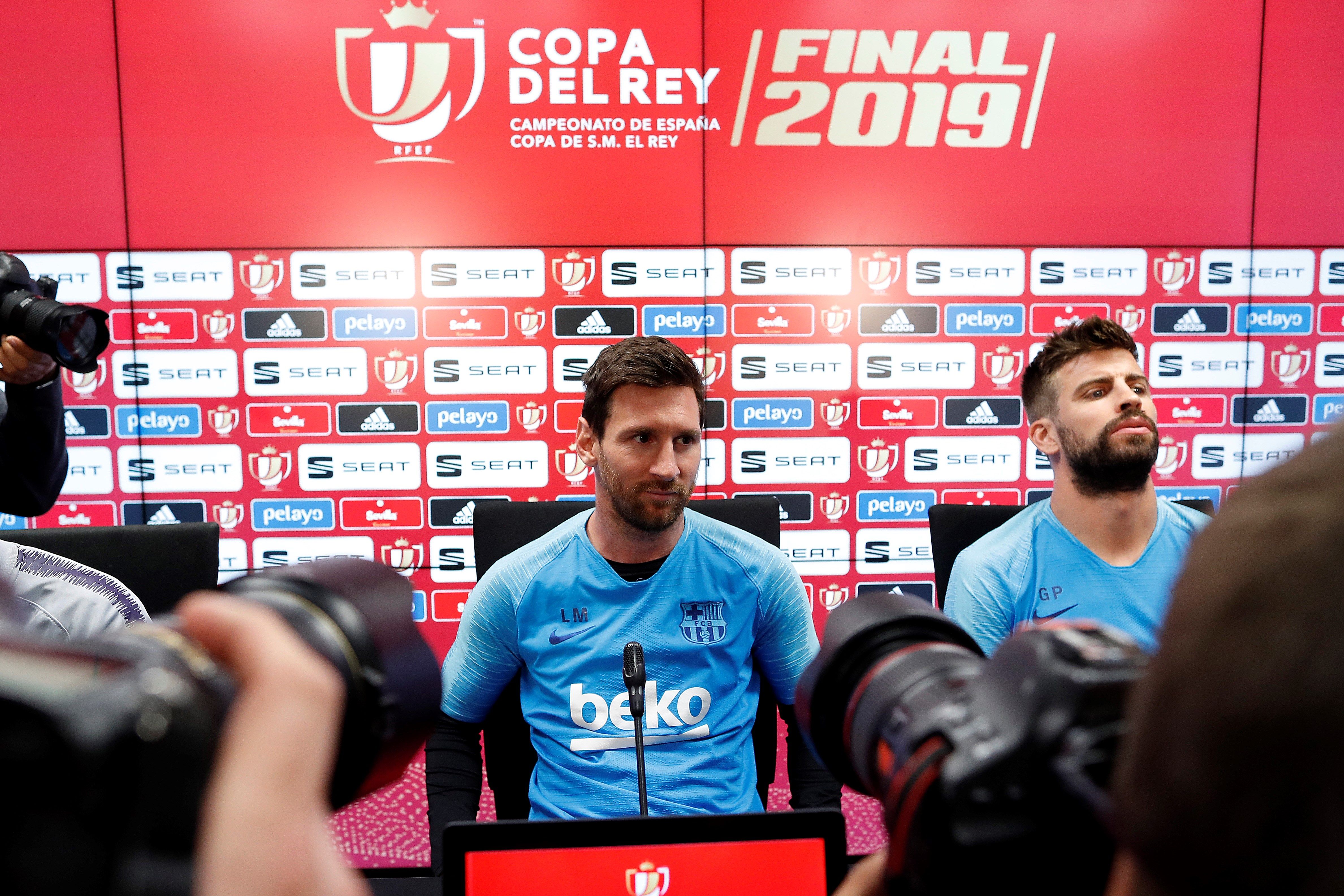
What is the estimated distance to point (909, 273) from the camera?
2785mm

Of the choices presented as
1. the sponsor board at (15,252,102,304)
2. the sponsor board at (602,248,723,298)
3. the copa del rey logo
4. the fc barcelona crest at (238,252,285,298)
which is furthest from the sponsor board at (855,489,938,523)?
the sponsor board at (15,252,102,304)

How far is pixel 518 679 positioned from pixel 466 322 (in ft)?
5.10

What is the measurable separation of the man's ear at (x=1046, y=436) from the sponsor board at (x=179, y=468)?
258 cm

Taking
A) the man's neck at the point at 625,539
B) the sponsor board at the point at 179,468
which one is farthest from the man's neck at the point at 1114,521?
the sponsor board at the point at 179,468

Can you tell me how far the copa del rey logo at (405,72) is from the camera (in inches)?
102

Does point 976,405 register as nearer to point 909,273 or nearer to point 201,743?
point 909,273

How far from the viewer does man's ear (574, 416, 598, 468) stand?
63.1 inches

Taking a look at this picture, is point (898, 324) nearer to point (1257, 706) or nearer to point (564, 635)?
point (564, 635)

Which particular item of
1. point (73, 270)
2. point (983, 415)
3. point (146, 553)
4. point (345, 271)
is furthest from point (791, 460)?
point (73, 270)

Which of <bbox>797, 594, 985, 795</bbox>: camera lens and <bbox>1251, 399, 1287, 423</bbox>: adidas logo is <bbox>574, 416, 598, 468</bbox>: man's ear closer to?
<bbox>797, 594, 985, 795</bbox>: camera lens

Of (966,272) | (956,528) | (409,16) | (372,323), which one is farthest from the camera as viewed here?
(966,272)

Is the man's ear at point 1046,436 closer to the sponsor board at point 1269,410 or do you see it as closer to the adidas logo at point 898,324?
the adidas logo at point 898,324

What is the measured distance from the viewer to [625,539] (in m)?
1.52

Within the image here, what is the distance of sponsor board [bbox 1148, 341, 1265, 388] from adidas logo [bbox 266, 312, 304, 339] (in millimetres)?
3132
